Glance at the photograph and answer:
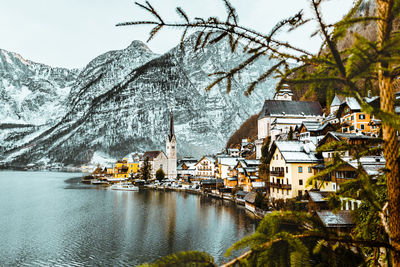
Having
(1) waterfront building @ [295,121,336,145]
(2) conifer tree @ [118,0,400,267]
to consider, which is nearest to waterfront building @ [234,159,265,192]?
(1) waterfront building @ [295,121,336,145]

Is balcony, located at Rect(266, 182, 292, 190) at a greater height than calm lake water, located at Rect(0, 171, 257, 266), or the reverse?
balcony, located at Rect(266, 182, 292, 190)

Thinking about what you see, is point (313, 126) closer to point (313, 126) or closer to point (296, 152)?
point (313, 126)

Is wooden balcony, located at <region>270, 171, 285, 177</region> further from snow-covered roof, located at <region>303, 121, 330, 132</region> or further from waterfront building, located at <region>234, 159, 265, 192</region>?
snow-covered roof, located at <region>303, 121, 330, 132</region>

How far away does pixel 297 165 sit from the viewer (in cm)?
2919

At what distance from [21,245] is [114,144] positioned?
180218 mm

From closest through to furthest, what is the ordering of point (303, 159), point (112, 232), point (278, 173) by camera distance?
point (112, 232) < point (303, 159) < point (278, 173)

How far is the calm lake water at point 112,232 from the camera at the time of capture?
62.5 feet

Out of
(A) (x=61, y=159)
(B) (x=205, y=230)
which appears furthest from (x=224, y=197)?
(A) (x=61, y=159)

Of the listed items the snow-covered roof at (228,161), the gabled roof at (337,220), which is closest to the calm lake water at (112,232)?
the gabled roof at (337,220)

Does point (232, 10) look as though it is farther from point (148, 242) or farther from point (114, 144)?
point (114, 144)

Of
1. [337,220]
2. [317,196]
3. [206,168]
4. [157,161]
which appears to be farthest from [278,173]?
[157,161]

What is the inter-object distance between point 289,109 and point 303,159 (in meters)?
34.1

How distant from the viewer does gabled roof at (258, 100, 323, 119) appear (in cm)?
6000

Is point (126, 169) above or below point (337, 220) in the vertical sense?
above
